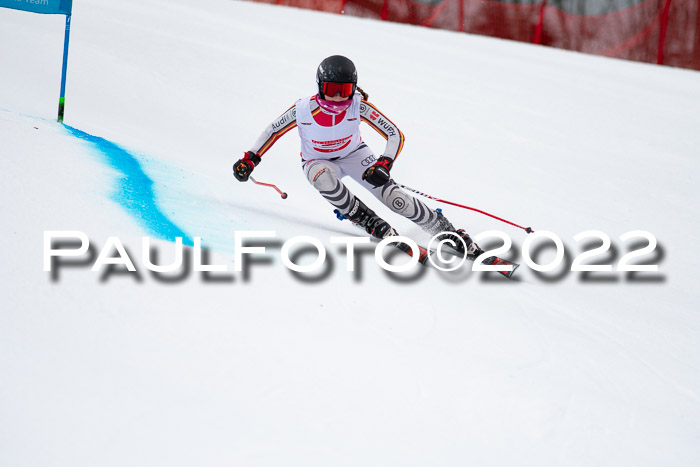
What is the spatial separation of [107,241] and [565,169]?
4.55m

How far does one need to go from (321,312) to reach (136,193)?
161 centimetres

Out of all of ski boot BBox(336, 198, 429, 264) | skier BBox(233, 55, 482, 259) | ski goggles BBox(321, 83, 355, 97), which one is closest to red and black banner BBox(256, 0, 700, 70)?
skier BBox(233, 55, 482, 259)

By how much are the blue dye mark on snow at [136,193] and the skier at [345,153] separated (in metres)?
0.59

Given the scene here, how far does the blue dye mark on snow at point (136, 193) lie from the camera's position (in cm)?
319

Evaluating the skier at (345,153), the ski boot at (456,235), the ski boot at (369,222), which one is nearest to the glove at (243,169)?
the skier at (345,153)

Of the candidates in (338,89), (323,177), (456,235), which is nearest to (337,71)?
(338,89)

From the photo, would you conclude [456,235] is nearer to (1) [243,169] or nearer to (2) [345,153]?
(2) [345,153]

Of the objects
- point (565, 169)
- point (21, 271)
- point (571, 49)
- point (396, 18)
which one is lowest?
point (21, 271)

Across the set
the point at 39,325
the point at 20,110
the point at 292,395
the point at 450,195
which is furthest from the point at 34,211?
the point at 450,195

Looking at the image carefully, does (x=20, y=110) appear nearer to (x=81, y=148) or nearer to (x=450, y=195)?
(x=81, y=148)

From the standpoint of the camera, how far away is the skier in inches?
144

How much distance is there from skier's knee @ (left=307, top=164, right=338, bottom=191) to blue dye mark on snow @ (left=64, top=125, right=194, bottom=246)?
0.89 metres

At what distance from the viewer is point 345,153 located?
406 cm

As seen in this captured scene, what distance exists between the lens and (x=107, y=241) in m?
2.88
